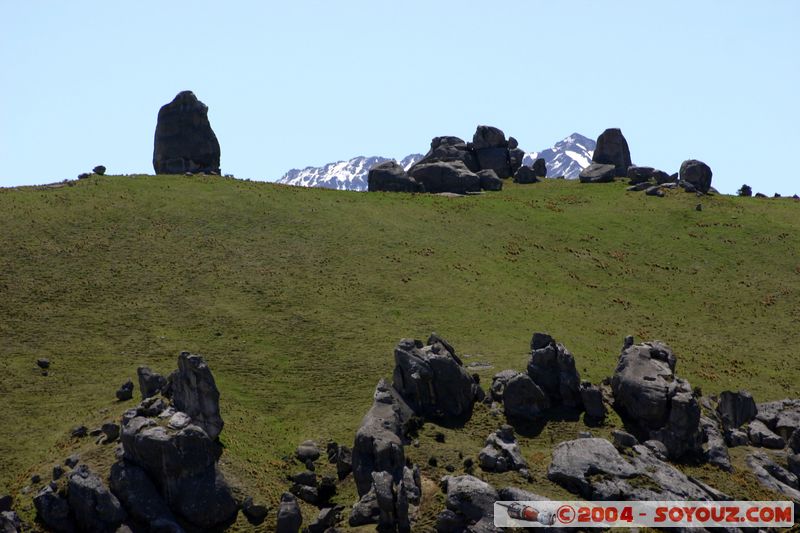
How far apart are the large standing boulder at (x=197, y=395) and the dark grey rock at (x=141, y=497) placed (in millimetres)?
5850

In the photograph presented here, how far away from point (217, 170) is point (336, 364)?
6265 centimetres

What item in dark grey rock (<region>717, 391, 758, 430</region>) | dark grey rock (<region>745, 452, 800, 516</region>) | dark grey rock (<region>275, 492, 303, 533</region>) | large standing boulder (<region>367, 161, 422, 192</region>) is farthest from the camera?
large standing boulder (<region>367, 161, 422, 192</region>)

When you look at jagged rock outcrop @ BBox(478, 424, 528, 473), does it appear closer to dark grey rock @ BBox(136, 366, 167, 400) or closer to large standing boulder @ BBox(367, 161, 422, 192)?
dark grey rock @ BBox(136, 366, 167, 400)

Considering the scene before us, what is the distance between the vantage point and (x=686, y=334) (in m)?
81.2

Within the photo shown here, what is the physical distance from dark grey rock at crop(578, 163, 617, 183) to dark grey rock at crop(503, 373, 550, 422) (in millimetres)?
84505

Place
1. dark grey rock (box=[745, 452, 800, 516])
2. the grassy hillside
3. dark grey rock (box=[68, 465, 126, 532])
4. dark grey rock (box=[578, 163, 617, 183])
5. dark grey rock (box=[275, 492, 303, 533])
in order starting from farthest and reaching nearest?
dark grey rock (box=[578, 163, 617, 183])
the grassy hillside
dark grey rock (box=[745, 452, 800, 516])
dark grey rock (box=[275, 492, 303, 533])
dark grey rock (box=[68, 465, 126, 532])

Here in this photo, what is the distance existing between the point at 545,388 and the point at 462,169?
242 feet

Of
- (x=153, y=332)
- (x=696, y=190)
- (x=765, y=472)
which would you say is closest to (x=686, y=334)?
(x=765, y=472)

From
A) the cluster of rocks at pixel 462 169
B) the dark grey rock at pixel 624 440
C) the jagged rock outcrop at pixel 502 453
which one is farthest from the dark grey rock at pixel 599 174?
the jagged rock outcrop at pixel 502 453

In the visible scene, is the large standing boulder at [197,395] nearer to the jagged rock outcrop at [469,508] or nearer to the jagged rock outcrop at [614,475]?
the jagged rock outcrop at [469,508]

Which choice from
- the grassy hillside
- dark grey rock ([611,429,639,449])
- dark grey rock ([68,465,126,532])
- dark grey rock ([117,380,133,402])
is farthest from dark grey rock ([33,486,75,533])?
dark grey rock ([611,429,639,449])

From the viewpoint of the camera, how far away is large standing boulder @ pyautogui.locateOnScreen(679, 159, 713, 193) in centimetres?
13275

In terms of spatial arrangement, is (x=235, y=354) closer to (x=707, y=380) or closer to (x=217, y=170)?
(x=707, y=380)

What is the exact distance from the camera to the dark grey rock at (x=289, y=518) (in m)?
47.4
